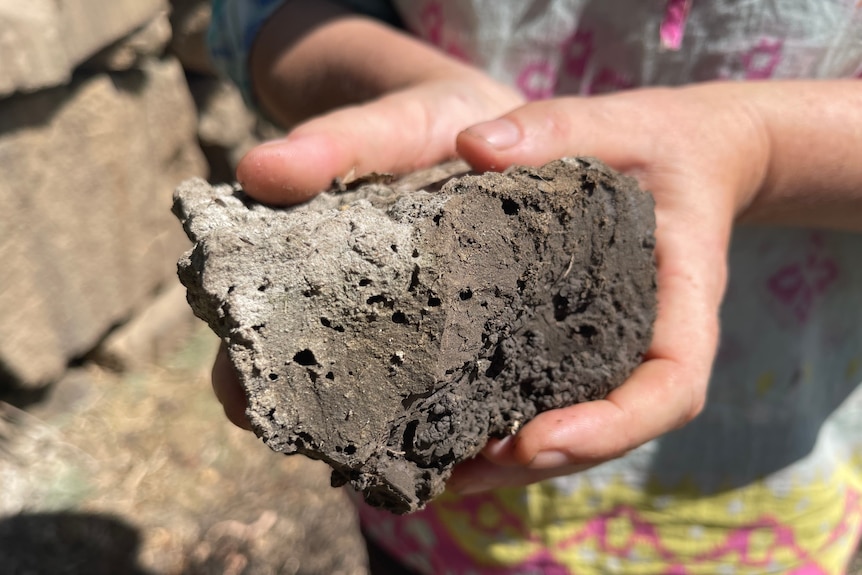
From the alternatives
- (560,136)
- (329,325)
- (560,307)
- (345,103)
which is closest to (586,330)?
(560,307)

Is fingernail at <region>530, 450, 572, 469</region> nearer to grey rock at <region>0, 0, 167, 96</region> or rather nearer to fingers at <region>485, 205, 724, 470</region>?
fingers at <region>485, 205, 724, 470</region>

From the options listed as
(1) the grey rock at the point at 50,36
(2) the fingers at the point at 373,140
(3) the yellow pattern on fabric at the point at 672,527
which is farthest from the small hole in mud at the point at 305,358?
(1) the grey rock at the point at 50,36

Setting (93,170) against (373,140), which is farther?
(93,170)

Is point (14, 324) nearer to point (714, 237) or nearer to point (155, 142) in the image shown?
point (155, 142)

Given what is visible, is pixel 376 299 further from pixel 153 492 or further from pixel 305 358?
pixel 153 492

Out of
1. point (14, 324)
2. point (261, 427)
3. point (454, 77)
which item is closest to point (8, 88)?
point (14, 324)

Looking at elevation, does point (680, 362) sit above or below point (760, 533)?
above

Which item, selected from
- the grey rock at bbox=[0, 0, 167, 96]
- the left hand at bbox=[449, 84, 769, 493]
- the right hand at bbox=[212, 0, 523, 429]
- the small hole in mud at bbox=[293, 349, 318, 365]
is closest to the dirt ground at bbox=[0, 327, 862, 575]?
the grey rock at bbox=[0, 0, 167, 96]

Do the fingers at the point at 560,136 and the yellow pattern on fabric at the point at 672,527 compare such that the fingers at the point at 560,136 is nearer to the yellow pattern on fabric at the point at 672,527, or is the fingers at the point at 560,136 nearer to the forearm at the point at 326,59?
the forearm at the point at 326,59
